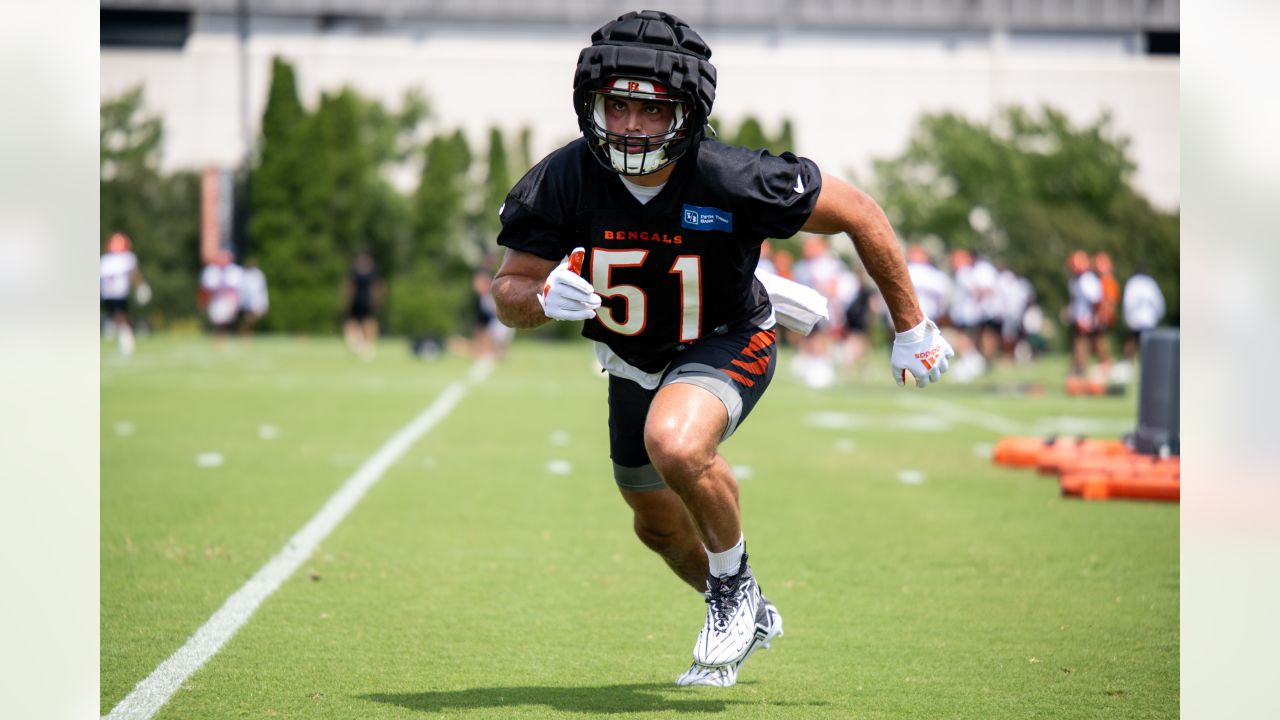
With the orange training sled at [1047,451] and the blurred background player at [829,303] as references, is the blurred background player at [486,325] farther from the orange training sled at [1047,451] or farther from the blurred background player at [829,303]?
the orange training sled at [1047,451]

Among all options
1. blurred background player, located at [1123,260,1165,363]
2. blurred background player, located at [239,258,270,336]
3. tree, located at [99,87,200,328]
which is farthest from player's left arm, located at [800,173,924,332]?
tree, located at [99,87,200,328]

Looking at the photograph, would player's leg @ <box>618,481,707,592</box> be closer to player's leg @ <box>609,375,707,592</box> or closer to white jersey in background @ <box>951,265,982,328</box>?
player's leg @ <box>609,375,707,592</box>

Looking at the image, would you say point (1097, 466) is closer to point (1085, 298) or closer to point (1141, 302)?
point (1085, 298)

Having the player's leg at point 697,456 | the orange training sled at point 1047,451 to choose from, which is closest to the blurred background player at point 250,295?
the orange training sled at point 1047,451

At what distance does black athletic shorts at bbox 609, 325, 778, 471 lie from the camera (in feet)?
15.5

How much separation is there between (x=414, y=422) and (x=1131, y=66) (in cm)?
3540

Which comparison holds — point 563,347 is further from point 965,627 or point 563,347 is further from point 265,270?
point 965,627

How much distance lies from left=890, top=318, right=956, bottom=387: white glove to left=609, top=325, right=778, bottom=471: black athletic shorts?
0.42 metres

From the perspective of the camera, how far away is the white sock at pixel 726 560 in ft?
15.5

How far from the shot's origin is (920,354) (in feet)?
15.6

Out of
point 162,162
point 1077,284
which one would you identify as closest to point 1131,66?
point 1077,284

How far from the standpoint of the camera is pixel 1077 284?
877 inches

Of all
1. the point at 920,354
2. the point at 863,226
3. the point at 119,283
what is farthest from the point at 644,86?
the point at 119,283

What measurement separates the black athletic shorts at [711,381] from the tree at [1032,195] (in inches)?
1402
